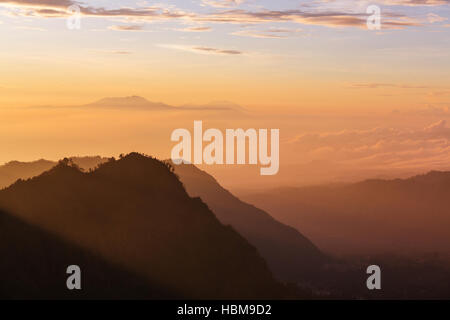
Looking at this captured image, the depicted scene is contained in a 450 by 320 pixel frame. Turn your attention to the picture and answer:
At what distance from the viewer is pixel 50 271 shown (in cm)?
11781

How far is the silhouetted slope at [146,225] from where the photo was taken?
128 metres

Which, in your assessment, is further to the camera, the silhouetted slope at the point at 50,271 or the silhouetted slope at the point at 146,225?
the silhouetted slope at the point at 146,225

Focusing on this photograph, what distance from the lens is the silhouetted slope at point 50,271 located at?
11331 centimetres

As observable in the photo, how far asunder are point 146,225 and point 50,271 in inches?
935

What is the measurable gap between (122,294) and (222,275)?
2289 centimetres

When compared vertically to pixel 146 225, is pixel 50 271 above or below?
below

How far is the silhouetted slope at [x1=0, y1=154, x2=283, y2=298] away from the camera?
128 meters

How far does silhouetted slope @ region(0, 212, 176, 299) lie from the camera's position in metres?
113

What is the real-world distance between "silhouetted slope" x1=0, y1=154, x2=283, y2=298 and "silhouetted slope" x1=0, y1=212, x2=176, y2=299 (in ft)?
8.55

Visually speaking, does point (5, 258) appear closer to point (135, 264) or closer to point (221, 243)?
point (135, 264)

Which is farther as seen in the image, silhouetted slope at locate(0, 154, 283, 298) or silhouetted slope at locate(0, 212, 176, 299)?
silhouetted slope at locate(0, 154, 283, 298)

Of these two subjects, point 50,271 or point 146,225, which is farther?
point 146,225

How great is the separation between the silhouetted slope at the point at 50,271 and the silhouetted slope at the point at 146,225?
2607 mm
